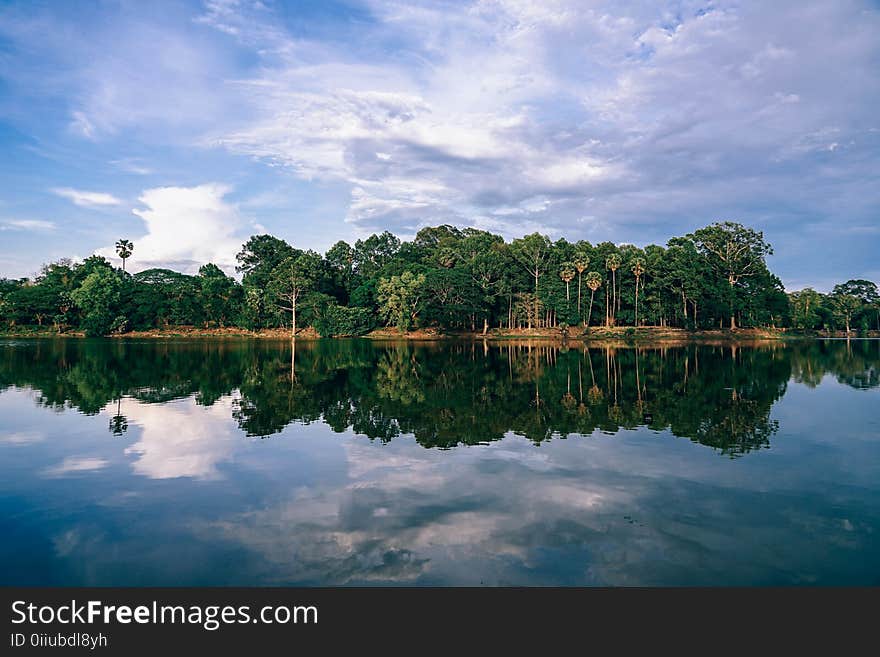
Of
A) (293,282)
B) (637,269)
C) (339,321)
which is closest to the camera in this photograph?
(637,269)

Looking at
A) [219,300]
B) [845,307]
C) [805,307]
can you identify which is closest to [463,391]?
[219,300]

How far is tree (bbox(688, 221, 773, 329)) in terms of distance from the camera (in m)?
93.0

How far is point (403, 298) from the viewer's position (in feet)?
289

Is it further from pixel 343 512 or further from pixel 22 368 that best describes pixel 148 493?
pixel 22 368

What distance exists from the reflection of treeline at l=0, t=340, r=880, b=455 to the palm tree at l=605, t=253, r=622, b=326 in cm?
4910

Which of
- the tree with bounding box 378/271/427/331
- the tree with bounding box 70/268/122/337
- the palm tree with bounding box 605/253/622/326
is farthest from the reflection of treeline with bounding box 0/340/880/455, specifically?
the tree with bounding box 70/268/122/337

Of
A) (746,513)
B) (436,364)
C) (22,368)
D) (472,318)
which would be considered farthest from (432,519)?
(472,318)

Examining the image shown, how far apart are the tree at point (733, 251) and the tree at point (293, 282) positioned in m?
68.8

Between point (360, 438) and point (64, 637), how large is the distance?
31.5ft

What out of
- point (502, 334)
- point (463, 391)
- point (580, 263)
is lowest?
point (463, 391)

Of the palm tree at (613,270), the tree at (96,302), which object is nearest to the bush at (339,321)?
the tree at (96,302)

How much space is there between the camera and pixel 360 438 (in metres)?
15.4

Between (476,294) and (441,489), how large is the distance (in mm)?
80068

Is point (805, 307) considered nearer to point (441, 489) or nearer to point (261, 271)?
point (261, 271)
